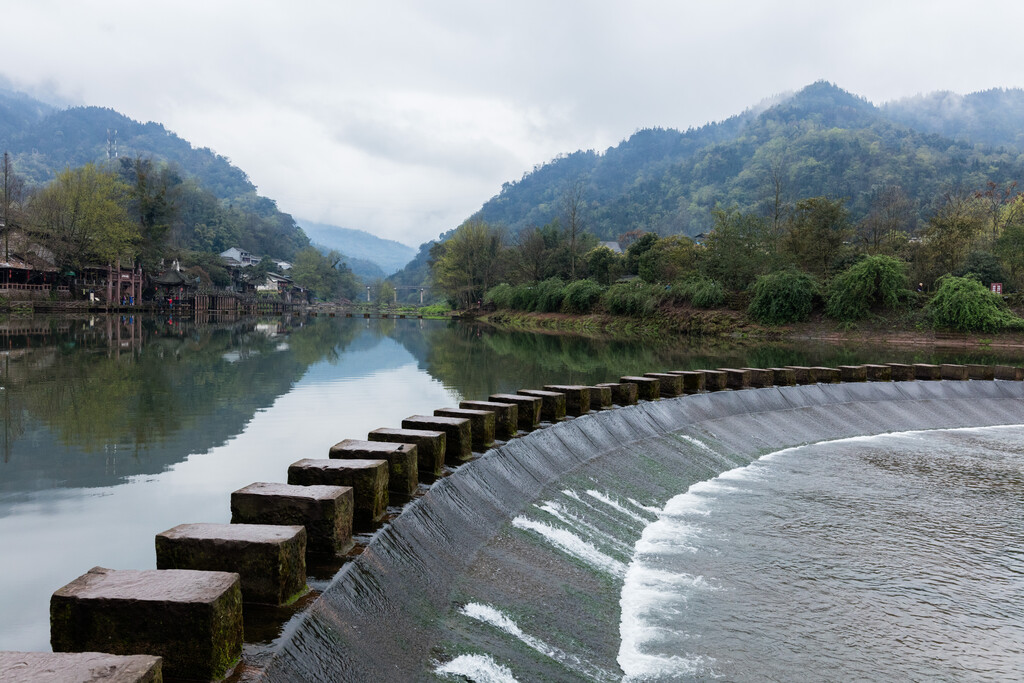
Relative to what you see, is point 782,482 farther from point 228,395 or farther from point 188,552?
point 228,395

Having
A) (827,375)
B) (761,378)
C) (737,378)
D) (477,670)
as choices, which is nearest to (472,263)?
(827,375)

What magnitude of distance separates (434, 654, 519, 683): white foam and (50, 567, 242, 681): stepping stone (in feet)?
4.45

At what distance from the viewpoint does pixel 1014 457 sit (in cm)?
1189

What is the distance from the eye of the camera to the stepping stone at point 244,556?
11.0ft

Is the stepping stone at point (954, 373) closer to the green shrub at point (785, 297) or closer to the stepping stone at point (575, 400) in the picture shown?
the stepping stone at point (575, 400)

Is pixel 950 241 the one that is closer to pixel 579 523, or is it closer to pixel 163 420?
pixel 579 523

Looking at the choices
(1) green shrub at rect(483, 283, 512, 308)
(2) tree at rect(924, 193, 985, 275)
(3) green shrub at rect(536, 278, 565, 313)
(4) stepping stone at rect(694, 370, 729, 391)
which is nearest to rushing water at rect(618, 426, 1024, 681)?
(4) stepping stone at rect(694, 370, 729, 391)

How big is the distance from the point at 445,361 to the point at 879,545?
1831 cm

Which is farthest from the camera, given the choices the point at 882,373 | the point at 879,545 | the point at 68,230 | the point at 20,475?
the point at 68,230

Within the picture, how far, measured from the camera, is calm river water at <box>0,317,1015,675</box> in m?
5.82

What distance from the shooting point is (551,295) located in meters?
61.8

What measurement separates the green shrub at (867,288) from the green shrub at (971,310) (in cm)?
259

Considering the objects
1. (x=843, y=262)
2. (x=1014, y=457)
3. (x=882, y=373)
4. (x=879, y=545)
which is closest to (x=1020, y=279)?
(x=843, y=262)

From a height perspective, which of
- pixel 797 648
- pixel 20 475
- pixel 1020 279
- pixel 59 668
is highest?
pixel 1020 279
